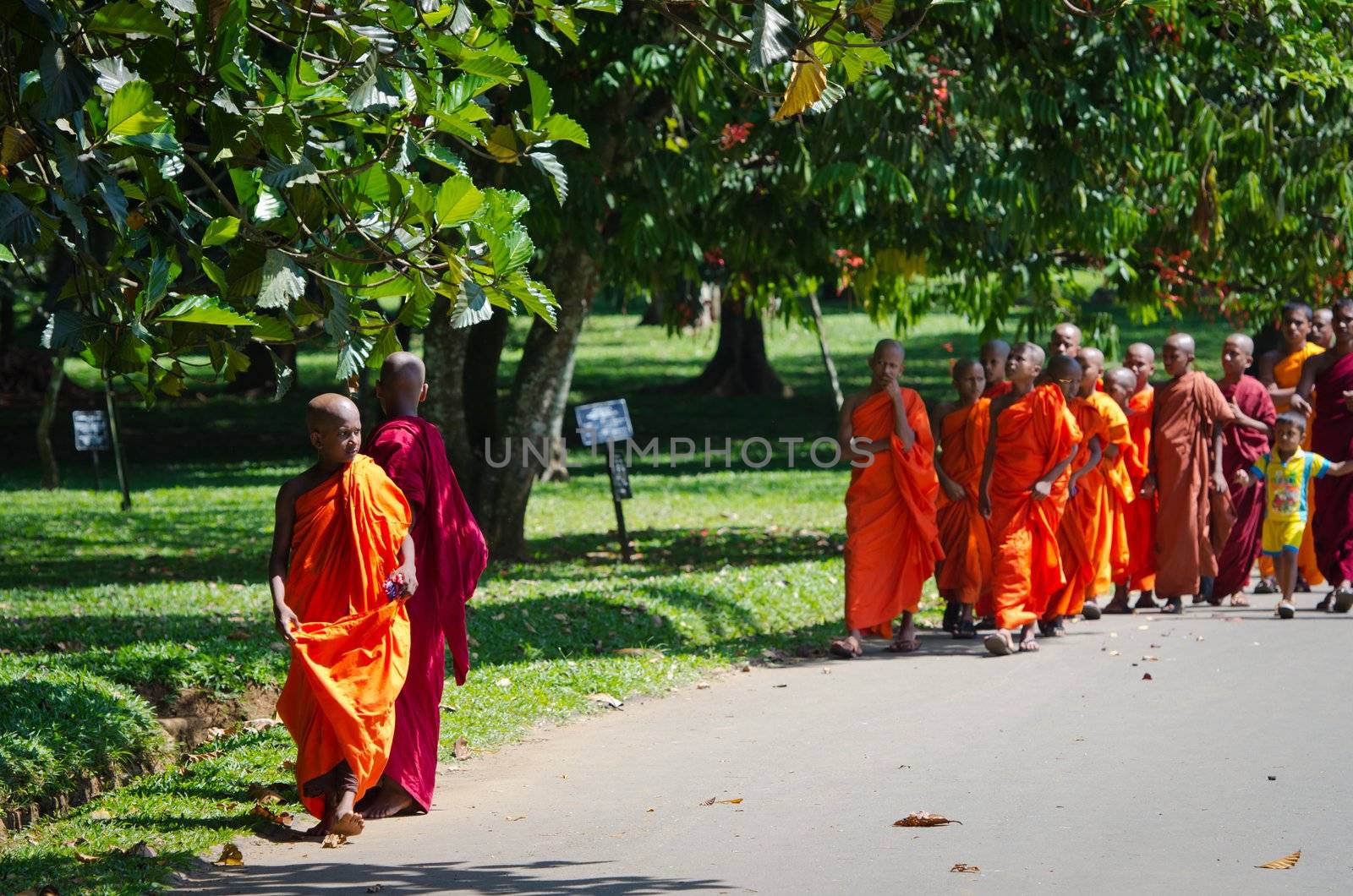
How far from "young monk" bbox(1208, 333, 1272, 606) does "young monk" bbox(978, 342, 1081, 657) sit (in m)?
2.50

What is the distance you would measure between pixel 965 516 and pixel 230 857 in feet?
21.9

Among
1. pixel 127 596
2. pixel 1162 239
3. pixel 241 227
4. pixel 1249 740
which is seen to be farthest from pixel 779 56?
pixel 1162 239

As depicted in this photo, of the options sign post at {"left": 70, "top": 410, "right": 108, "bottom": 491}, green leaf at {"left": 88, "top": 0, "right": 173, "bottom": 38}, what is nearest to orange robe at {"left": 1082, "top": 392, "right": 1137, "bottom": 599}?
green leaf at {"left": 88, "top": 0, "right": 173, "bottom": 38}

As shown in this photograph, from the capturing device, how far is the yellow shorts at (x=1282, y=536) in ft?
41.2

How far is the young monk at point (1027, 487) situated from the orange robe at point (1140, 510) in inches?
73.7

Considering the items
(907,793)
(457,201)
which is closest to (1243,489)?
(907,793)

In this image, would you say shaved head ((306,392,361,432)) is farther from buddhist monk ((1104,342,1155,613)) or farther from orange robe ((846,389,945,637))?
buddhist monk ((1104,342,1155,613))

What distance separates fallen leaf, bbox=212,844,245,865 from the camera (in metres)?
6.23

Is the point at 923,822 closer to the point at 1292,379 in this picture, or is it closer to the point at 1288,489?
the point at 1288,489

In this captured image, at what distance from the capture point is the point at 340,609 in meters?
6.79

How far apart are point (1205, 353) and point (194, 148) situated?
34532mm

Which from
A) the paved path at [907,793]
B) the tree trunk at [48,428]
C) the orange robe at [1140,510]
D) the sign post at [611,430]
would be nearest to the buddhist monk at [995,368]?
the orange robe at [1140,510]

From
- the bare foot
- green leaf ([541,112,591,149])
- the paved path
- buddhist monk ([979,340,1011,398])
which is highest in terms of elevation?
green leaf ([541,112,591,149])

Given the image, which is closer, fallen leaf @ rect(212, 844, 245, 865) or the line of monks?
fallen leaf @ rect(212, 844, 245, 865)
